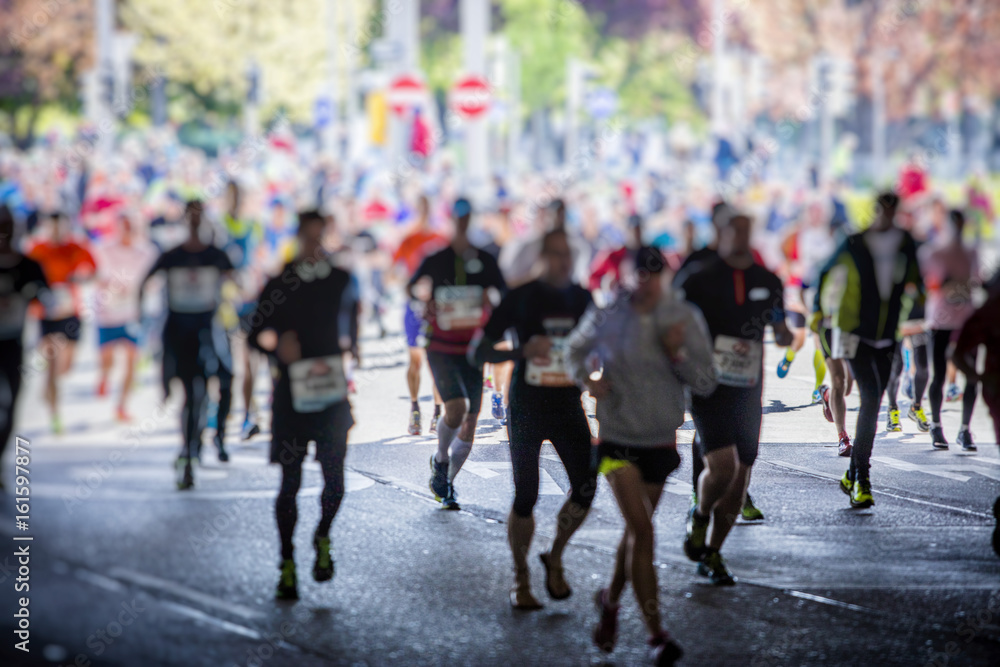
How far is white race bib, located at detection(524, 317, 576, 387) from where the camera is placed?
5.31 metres

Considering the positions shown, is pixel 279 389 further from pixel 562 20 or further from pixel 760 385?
pixel 562 20

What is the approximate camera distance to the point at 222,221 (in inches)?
271

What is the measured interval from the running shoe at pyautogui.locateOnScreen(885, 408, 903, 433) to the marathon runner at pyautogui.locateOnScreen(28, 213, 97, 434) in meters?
3.88

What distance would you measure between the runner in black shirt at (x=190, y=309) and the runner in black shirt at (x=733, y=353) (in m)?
2.05

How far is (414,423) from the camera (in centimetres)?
662

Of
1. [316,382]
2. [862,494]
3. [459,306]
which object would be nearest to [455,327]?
[459,306]

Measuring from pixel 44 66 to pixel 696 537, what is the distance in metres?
5.49

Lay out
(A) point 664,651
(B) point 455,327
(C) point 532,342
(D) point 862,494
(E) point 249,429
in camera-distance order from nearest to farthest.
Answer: (A) point 664,651
(C) point 532,342
(B) point 455,327
(D) point 862,494
(E) point 249,429

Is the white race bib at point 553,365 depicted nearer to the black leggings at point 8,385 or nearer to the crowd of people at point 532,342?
the crowd of people at point 532,342

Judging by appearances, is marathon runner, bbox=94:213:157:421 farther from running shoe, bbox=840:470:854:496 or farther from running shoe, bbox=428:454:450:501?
running shoe, bbox=840:470:854:496

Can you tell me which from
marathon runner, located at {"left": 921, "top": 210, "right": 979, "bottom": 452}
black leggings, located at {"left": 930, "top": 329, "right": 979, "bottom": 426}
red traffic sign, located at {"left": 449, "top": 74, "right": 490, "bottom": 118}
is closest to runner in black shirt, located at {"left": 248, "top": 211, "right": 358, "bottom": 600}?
black leggings, located at {"left": 930, "top": 329, "right": 979, "bottom": 426}

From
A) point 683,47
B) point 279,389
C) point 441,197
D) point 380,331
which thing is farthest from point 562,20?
point 279,389

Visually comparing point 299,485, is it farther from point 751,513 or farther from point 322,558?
point 751,513

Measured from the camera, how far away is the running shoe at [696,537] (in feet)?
19.8
